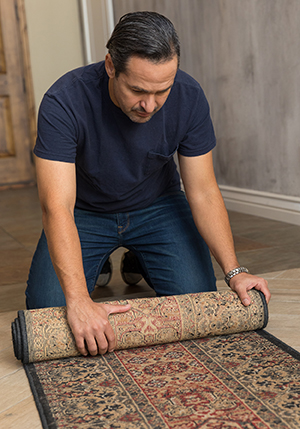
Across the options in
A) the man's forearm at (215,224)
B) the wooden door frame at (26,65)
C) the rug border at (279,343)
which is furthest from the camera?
the wooden door frame at (26,65)

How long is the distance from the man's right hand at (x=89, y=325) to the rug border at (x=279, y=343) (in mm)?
456

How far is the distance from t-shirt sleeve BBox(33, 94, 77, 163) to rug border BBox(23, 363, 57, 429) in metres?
0.57

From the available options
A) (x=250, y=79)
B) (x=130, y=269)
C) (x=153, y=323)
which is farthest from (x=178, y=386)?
(x=250, y=79)

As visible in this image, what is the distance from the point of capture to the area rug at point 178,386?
1092 millimetres

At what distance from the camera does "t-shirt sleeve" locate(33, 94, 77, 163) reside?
1.46 meters

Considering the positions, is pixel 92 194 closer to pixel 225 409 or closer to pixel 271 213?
pixel 225 409

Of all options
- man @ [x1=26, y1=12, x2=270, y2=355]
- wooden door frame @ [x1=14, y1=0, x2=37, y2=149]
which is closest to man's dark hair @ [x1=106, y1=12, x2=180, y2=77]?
man @ [x1=26, y1=12, x2=270, y2=355]

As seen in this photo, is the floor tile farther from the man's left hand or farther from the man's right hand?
the man's left hand

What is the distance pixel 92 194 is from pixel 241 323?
0.65 m

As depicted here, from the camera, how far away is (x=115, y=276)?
239 cm

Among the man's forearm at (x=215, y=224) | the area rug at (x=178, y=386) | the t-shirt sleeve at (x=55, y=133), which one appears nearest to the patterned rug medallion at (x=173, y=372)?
the area rug at (x=178, y=386)

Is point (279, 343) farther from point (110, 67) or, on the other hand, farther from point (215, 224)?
point (110, 67)

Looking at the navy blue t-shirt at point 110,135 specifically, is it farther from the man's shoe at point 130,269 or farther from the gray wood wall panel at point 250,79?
the gray wood wall panel at point 250,79

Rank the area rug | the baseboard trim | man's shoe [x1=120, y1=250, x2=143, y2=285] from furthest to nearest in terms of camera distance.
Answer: the baseboard trim
man's shoe [x1=120, y1=250, x2=143, y2=285]
the area rug
